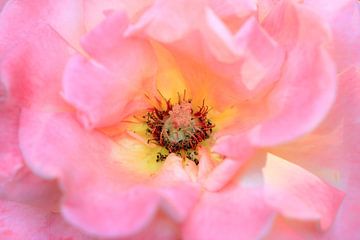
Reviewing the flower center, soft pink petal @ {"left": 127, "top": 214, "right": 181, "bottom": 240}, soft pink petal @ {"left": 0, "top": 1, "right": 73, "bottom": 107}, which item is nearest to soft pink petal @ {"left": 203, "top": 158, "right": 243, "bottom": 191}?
soft pink petal @ {"left": 127, "top": 214, "right": 181, "bottom": 240}

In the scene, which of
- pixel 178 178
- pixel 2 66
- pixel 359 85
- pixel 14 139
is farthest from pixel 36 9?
pixel 359 85

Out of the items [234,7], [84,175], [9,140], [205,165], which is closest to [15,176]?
[9,140]

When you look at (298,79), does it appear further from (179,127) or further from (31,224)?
(31,224)

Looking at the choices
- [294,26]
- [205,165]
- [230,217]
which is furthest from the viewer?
[205,165]

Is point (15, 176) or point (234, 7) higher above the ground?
point (234, 7)

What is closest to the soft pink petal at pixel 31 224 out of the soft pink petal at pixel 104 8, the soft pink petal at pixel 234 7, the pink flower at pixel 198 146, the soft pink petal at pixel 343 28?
the pink flower at pixel 198 146

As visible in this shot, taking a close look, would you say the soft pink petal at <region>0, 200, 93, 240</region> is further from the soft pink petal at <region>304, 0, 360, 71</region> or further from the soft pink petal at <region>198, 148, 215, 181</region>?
the soft pink petal at <region>304, 0, 360, 71</region>

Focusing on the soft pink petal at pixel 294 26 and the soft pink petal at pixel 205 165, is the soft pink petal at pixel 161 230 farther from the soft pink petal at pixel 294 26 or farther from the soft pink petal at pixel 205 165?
the soft pink petal at pixel 294 26

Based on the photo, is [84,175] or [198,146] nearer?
[84,175]
